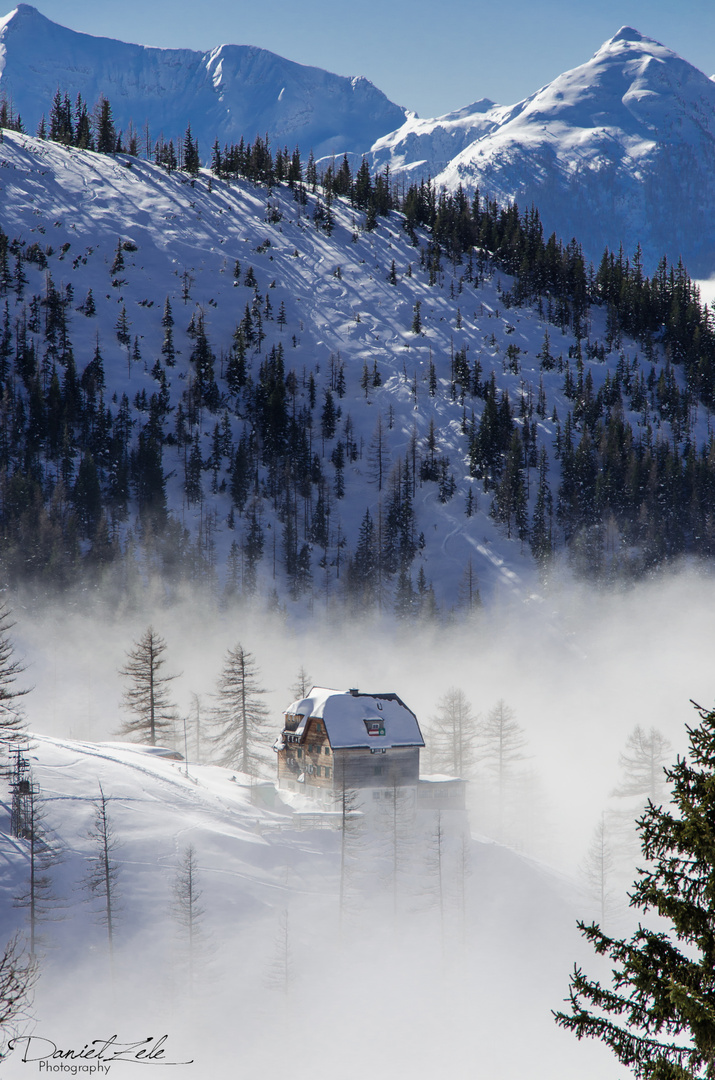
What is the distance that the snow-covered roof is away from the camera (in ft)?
187

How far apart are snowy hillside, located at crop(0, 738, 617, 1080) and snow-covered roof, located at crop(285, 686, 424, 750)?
682 centimetres

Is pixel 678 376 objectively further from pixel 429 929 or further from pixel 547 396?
pixel 429 929

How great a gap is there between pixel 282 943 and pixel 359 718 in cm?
1989

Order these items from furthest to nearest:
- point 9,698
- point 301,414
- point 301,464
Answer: point 301,414
point 301,464
point 9,698

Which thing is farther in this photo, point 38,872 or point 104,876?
point 104,876

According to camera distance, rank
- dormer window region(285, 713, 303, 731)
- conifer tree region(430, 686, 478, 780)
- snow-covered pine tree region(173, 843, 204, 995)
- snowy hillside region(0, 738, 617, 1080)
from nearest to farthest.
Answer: snowy hillside region(0, 738, 617, 1080) → snow-covered pine tree region(173, 843, 204, 995) → dormer window region(285, 713, 303, 731) → conifer tree region(430, 686, 478, 780)

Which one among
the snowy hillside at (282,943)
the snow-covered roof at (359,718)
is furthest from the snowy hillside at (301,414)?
the snowy hillside at (282,943)

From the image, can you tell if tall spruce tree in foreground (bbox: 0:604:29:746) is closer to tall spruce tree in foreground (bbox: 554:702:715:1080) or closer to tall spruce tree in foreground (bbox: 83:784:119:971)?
tall spruce tree in foreground (bbox: 83:784:119:971)

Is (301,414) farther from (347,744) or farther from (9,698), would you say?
(9,698)

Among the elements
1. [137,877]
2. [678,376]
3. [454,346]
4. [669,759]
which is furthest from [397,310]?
[137,877]

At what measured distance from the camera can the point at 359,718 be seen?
58.5 metres

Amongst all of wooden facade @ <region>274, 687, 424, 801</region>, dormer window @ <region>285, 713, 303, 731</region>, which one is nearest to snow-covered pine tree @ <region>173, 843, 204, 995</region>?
wooden facade @ <region>274, 687, 424, 801</region>

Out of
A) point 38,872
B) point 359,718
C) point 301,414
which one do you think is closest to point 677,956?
point 38,872

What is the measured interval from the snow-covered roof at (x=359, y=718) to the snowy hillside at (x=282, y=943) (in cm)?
682
